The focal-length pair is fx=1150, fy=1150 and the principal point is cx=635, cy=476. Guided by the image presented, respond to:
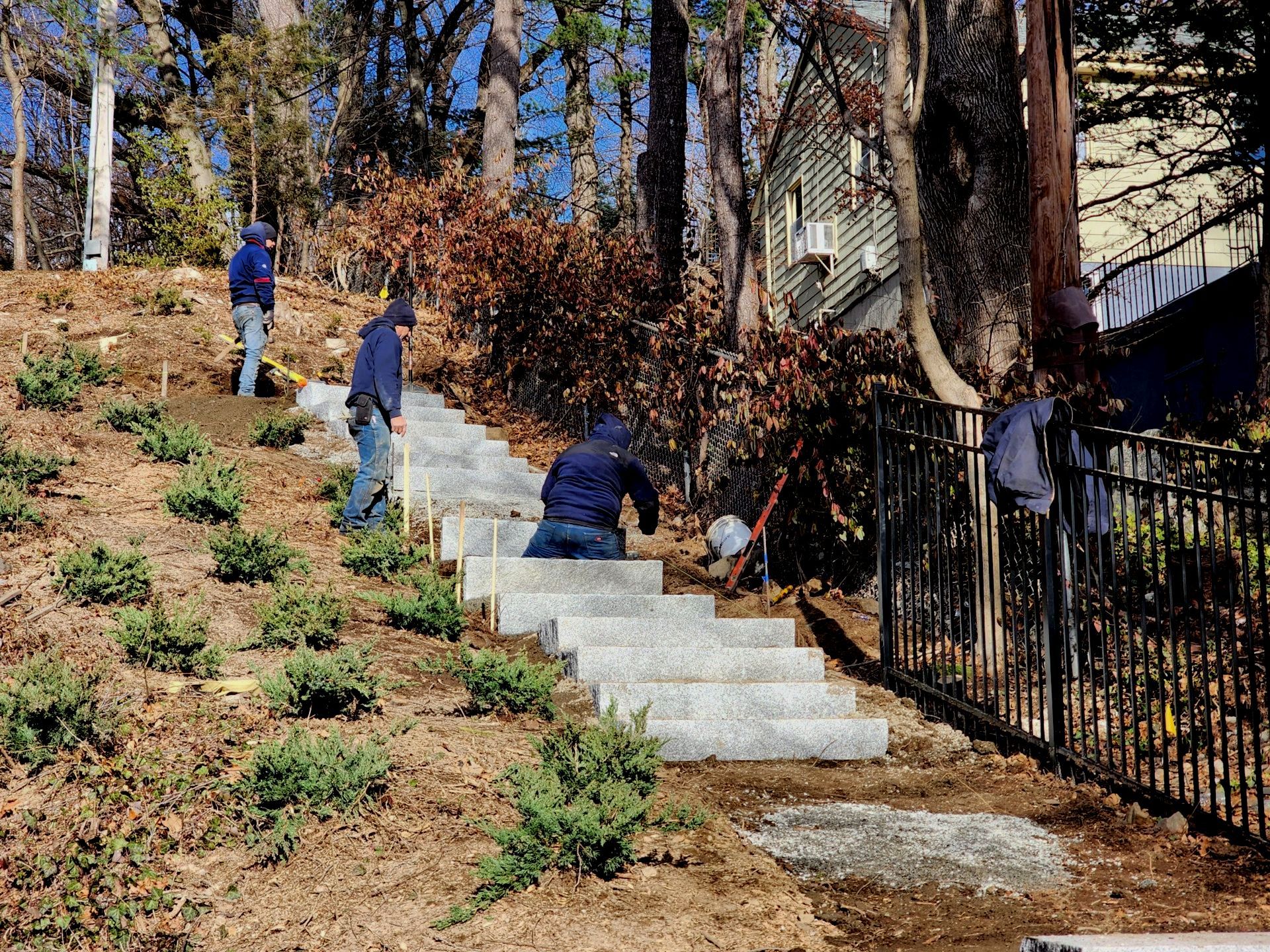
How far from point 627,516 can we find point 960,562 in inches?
206

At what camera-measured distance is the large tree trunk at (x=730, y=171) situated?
34.9 ft

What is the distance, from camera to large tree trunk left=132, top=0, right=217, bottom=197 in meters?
19.1

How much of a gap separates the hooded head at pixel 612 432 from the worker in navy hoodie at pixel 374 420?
4.99ft

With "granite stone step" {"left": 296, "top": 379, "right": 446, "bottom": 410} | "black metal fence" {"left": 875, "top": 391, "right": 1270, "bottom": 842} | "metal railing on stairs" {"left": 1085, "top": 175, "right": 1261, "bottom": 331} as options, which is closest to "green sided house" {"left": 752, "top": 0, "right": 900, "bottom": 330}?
"metal railing on stairs" {"left": 1085, "top": 175, "right": 1261, "bottom": 331}

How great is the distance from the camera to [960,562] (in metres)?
6.43

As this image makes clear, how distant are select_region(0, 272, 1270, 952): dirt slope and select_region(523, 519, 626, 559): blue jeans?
1.02m

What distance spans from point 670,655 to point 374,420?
3.60 meters

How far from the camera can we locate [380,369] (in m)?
9.12

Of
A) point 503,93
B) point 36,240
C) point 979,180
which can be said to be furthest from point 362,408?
point 36,240

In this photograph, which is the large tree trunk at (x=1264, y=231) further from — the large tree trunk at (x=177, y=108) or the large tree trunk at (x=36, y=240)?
the large tree trunk at (x=36, y=240)

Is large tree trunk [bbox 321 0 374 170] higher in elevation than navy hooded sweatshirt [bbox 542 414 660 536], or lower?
higher

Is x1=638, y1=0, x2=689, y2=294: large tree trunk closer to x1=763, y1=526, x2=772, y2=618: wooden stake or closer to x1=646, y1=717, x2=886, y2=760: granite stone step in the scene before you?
x1=763, y1=526, x2=772, y2=618: wooden stake

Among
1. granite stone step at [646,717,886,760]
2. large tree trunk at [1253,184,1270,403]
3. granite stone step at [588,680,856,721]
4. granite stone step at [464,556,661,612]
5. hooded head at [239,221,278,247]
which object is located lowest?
granite stone step at [646,717,886,760]

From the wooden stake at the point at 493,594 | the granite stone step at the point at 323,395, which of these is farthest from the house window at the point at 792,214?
the wooden stake at the point at 493,594
